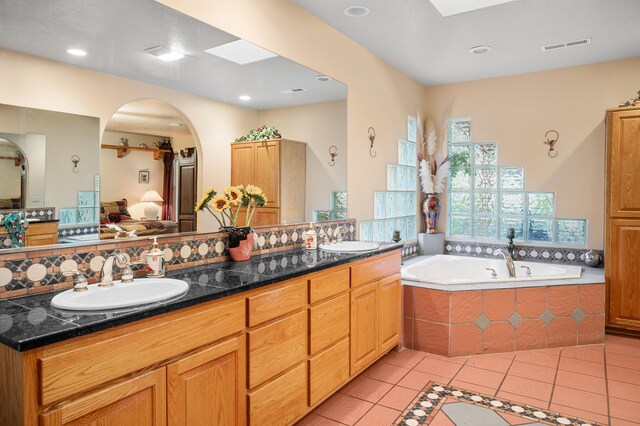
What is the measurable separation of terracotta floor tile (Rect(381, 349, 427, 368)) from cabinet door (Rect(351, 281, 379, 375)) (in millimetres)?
303

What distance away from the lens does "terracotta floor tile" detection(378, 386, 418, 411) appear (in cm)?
250

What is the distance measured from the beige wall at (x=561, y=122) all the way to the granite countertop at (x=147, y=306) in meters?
2.91

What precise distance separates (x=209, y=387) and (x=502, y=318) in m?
2.49

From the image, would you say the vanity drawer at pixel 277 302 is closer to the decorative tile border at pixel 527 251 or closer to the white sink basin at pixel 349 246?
the white sink basin at pixel 349 246

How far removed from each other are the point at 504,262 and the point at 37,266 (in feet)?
13.2

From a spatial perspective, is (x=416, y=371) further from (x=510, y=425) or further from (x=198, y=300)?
(x=198, y=300)

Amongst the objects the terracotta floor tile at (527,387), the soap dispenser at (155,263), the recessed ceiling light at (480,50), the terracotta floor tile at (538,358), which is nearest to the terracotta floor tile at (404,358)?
the terracotta floor tile at (527,387)

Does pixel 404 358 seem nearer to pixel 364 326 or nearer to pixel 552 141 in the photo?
pixel 364 326

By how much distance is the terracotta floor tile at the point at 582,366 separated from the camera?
116 inches

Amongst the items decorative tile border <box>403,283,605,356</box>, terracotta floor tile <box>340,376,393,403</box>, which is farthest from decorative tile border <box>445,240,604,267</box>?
terracotta floor tile <box>340,376,393,403</box>

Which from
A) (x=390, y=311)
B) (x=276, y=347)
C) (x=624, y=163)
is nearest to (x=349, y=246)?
(x=390, y=311)

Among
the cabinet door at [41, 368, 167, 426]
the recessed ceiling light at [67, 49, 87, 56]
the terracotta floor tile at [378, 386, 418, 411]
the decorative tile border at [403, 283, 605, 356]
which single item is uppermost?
the recessed ceiling light at [67, 49, 87, 56]

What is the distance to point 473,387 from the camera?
2.73m

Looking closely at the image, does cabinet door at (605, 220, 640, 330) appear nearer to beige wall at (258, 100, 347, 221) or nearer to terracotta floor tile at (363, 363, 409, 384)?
terracotta floor tile at (363, 363, 409, 384)
